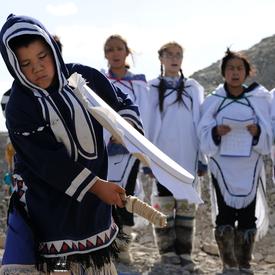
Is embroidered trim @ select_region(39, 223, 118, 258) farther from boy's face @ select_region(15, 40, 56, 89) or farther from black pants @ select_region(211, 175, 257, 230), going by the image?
black pants @ select_region(211, 175, 257, 230)

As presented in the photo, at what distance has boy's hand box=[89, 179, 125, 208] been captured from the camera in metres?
2.97

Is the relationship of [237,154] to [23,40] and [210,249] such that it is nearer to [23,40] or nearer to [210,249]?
[210,249]

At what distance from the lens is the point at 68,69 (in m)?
3.46

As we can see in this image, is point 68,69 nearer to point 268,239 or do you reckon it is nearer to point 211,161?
point 211,161

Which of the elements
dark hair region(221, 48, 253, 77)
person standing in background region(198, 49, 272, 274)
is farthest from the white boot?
dark hair region(221, 48, 253, 77)

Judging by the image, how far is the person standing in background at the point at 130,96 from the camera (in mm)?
5805

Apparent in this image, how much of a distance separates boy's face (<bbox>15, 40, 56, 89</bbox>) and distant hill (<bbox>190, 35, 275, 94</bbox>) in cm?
1246

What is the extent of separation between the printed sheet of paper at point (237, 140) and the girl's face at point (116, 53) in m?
1.07

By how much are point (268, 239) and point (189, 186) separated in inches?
215

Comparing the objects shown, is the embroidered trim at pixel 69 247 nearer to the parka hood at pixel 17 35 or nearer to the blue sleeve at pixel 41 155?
the blue sleeve at pixel 41 155

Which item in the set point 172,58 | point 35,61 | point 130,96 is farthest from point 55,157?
point 172,58

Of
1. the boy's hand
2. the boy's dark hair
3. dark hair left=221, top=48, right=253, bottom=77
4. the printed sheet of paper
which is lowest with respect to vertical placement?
the boy's hand

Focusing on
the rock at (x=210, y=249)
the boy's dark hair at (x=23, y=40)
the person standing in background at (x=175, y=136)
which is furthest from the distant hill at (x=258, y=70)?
the boy's dark hair at (x=23, y=40)

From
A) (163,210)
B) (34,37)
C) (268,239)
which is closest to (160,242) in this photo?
(163,210)
